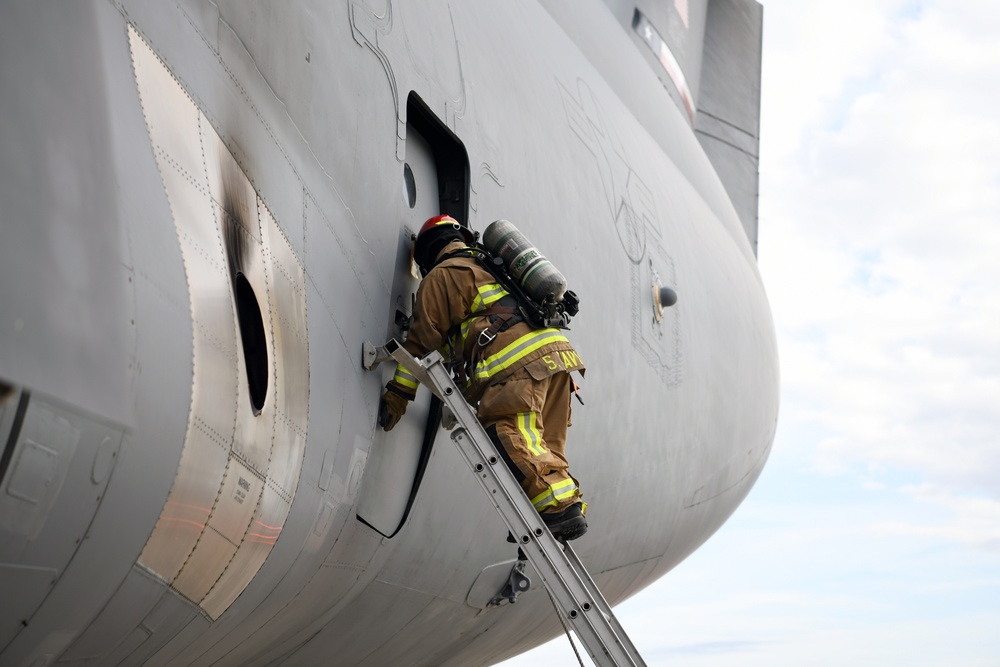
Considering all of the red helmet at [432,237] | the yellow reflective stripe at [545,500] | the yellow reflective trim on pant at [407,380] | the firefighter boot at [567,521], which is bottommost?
the firefighter boot at [567,521]

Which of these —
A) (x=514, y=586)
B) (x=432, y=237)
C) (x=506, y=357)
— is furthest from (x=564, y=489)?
(x=514, y=586)

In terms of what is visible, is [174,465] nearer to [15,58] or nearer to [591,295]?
[15,58]

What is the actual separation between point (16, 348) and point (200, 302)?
86 centimetres

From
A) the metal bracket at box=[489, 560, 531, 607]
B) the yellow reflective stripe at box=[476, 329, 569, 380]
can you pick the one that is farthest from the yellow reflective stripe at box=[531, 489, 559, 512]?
the metal bracket at box=[489, 560, 531, 607]

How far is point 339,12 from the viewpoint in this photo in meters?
4.14

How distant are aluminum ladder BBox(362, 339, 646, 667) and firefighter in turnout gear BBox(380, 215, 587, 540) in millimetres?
107

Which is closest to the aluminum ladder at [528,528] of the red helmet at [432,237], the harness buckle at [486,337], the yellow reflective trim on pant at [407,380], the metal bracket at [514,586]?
the yellow reflective trim on pant at [407,380]

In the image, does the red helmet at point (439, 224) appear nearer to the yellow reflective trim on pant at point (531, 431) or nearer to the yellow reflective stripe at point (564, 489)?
the yellow reflective trim on pant at point (531, 431)

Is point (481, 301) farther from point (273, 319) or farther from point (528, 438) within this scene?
point (273, 319)

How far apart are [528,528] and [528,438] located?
15.2 inches

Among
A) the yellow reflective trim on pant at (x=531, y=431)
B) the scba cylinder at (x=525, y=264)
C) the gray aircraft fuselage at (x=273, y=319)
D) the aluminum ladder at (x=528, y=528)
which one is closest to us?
the gray aircraft fuselage at (x=273, y=319)

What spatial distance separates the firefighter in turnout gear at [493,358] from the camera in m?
4.18

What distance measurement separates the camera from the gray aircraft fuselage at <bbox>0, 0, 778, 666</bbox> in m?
2.32

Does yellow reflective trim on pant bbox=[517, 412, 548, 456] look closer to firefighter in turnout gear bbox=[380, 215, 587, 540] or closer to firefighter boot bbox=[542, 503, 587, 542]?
firefighter in turnout gear bbox=[380, 215, 587, 540]
